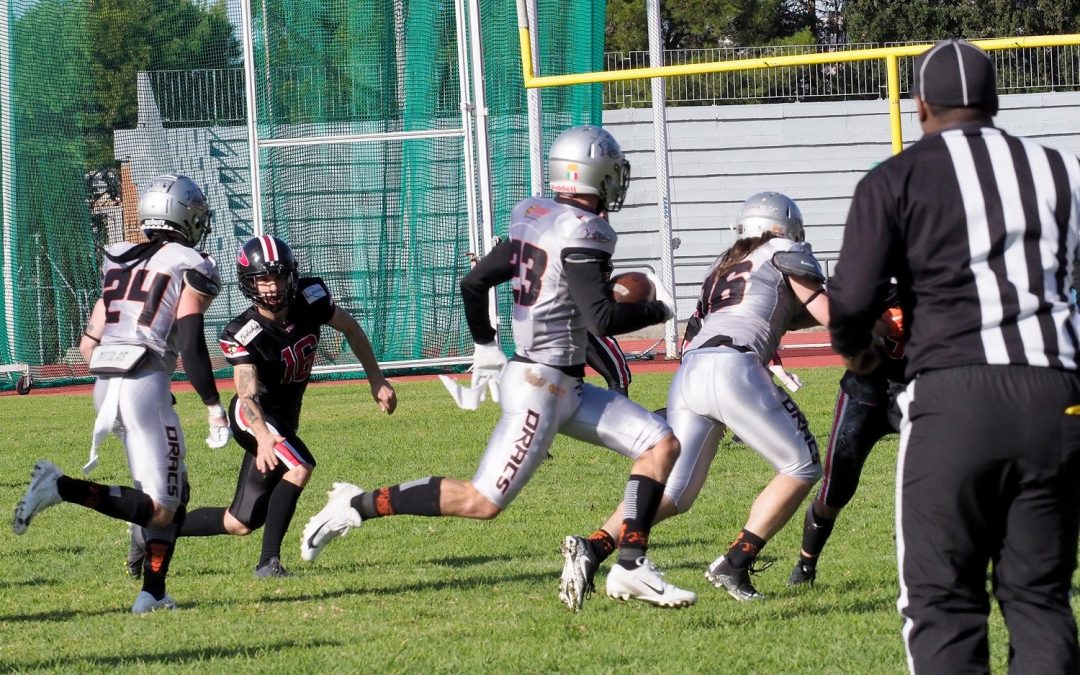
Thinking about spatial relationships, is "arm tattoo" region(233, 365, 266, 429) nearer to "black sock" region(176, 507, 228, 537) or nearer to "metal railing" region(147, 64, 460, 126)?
"black sock" region(176, 507, 228, 537)

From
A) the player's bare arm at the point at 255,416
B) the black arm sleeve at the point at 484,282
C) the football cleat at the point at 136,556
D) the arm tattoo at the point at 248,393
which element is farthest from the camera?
the football cleat at the point at 136,556

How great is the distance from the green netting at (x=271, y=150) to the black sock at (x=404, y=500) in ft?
37.8

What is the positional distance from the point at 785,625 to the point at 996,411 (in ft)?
7.15

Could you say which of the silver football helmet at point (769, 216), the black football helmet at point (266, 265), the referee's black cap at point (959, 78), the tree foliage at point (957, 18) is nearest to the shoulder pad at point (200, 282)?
the black football helmet at point (266, 265)

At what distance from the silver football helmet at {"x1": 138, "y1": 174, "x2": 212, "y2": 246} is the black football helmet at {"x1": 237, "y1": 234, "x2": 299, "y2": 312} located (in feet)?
0.90

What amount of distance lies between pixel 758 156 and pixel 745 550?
19.5m

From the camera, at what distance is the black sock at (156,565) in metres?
5.98

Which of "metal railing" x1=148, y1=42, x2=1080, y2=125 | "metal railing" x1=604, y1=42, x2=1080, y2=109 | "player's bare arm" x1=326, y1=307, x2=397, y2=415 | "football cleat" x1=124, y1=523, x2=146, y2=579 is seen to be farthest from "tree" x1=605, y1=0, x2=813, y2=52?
"football cleat" x1=124, y1=523, x2=146, y2=579

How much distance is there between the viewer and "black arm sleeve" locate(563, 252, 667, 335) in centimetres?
517

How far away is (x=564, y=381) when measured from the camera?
5.47 m

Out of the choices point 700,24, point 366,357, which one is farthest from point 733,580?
point 700,24

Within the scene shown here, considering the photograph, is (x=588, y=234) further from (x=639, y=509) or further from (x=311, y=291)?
(x=311, y=291)

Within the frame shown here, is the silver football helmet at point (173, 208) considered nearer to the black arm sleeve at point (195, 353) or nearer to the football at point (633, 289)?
the black arm sleeve at point (195, 353)

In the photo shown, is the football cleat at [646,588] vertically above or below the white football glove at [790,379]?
below
